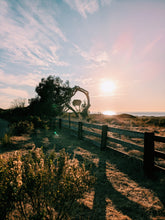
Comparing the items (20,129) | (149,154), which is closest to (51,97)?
(20,129)

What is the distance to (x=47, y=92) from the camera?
1714 cm

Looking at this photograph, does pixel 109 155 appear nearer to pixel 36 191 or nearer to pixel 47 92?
pixel 36 191

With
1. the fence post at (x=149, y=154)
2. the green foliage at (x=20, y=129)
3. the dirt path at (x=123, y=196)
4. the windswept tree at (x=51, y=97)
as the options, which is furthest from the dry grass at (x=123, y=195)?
the windswept tree at (x=51, y=97)

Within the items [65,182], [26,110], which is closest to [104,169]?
[65,182]

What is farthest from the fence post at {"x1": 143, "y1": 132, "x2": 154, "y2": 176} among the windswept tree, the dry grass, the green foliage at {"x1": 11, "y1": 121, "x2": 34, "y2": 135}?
the windswept tree

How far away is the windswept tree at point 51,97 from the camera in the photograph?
17234 mm

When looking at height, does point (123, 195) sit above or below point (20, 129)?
below

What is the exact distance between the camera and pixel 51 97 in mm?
17141

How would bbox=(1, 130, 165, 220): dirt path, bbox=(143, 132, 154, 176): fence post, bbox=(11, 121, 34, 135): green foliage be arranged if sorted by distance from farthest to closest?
bbox=(11, 121, 34, 135): green foliage < bbox=(143, 132, 154, 176): fence post < bbox=(1, 130, 165, 220): dirt path

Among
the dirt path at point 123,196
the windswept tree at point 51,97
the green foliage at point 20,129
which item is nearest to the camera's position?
the dirt path at point 123,196

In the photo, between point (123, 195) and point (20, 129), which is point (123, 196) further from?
point (20, 129)

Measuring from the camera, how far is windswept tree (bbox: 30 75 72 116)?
56.5 feet

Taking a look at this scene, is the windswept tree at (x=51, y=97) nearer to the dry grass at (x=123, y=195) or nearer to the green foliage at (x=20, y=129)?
the green foliage at (x=20, y=129)

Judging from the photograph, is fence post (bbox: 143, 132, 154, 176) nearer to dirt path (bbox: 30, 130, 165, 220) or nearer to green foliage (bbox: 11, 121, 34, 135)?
dirt path (bbox: 30, 130, 165, 220)
